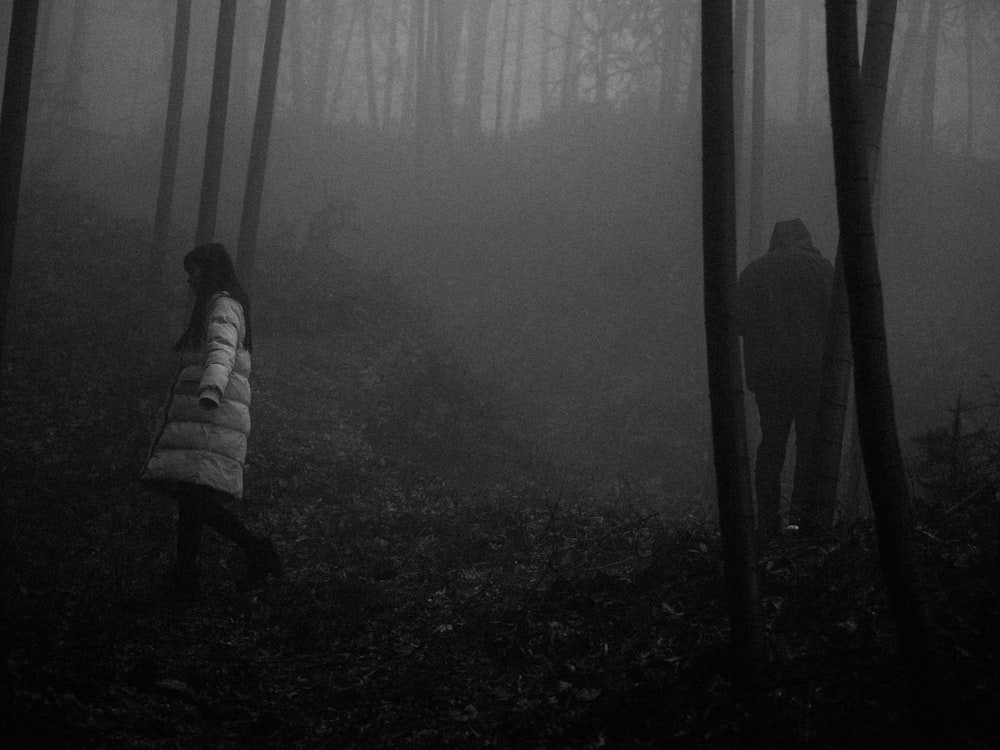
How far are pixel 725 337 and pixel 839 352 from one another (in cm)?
244

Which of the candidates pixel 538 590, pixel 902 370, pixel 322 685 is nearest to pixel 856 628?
pixel 538 590

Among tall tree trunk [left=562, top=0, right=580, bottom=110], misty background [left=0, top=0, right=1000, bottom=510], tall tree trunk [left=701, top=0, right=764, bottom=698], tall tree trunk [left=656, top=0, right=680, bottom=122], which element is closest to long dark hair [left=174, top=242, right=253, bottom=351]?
tall tree trunk [left=701, top=0, right=764, bottom=698]

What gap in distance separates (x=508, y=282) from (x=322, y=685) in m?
14.8

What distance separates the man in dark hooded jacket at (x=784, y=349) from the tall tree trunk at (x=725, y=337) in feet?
9.32

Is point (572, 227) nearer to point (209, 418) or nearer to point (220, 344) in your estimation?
point (220, 344)

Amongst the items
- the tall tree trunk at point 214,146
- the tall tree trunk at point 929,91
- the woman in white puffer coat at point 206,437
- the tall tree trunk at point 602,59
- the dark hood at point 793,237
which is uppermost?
the tall tree trunk at point 602,59

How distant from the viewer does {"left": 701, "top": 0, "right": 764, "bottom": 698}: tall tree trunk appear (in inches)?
145

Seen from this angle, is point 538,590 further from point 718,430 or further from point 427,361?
point 427,361

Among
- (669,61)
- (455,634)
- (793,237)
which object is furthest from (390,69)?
(455,634)

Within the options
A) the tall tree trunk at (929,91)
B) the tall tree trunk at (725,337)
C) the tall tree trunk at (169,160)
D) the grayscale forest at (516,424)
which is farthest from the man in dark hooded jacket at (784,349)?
the tall tree trunk at (929,91)

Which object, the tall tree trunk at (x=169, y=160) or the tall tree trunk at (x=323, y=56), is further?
the tall tree trunk at (x=323, y=56)

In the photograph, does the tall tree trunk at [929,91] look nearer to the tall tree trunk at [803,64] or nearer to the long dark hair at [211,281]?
the tall tree trunk at [803,64]

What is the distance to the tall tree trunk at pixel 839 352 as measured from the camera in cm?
569

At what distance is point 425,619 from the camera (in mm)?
5477
